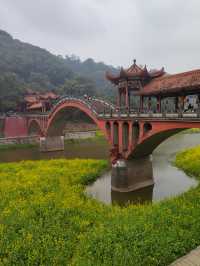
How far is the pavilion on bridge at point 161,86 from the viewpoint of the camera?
65.3ft

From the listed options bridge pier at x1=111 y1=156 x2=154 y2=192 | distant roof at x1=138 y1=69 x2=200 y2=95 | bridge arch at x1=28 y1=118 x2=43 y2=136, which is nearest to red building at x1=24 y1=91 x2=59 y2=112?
bridge arch at x1=28 y1=118 x2=43 y2=136

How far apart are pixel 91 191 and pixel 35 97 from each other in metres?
53.8

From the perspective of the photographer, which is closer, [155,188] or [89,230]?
[89,230]

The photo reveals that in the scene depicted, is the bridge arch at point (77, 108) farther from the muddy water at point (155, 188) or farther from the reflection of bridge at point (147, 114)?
the muddy water at point (155, 188)

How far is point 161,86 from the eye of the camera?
22656 millimetres

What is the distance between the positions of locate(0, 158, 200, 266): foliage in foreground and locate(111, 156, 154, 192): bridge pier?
5.07 meters

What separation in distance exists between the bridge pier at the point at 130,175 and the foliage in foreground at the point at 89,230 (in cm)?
507

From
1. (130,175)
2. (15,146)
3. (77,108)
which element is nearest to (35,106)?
(15,146)

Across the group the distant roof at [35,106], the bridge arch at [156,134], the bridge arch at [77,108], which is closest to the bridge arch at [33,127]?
the distant roof at [35,106]

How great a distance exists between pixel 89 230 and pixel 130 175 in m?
11.3

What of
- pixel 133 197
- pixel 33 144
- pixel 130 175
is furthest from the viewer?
pixel 33 144

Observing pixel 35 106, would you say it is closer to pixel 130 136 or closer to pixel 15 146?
pixel 15 146

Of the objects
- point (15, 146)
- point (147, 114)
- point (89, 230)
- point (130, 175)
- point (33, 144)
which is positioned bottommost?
point (89, 230)

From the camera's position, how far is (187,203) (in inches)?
663
